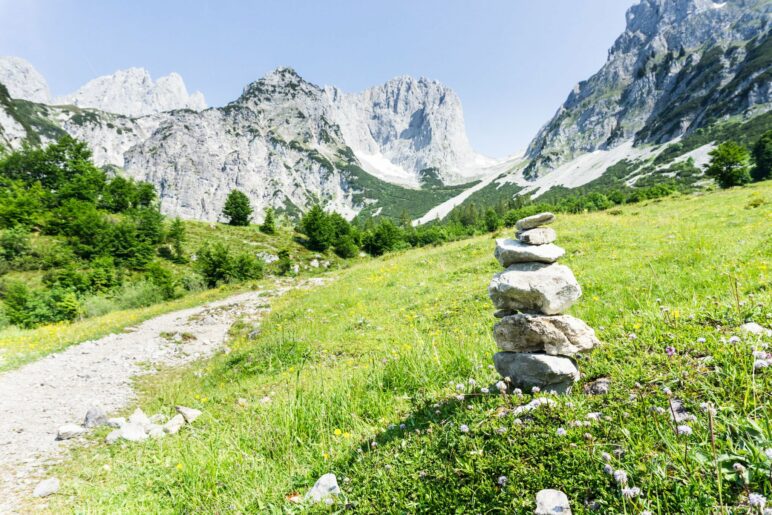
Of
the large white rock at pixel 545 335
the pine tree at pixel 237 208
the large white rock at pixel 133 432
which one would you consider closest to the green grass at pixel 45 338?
the large white rock at pixel 133 432

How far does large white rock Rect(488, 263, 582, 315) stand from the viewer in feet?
12.1

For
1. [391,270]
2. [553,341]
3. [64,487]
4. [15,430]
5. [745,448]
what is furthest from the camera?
[391,270]

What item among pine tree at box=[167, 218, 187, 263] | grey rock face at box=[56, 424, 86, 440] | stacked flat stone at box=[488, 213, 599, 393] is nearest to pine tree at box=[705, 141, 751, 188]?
stacked flat stone at box=[488, 213, 599, 393]

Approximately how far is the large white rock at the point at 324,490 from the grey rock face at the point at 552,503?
1.72 metres

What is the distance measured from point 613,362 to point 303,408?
4055 mm

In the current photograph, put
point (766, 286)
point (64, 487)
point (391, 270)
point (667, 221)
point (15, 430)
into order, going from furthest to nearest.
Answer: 1. point (391, 270)
2. point (667, 221)
3. point (15, 430)
4. point (766, 286)
5. point (64, 487)

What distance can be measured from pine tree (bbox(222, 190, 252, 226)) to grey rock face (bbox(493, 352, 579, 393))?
75284 mm

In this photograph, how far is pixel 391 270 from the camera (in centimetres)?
2216

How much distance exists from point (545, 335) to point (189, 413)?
23.1ft

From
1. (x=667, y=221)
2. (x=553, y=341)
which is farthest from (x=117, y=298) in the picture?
(x=667, y=221)

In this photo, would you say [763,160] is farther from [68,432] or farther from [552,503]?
[68,432]

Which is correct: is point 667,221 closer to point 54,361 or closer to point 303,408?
point 303,408

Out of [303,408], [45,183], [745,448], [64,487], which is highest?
[45,183]

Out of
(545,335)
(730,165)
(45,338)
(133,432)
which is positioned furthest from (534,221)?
(730,165)
